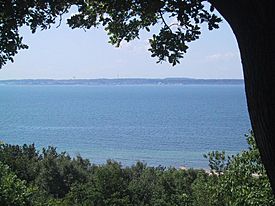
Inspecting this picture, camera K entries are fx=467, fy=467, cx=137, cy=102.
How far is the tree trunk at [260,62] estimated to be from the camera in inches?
74.8

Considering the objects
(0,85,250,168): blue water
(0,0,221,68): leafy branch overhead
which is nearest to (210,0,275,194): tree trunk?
(0,0,221,68): leafy branch overhead

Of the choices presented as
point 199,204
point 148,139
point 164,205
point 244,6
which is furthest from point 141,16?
point 148,139

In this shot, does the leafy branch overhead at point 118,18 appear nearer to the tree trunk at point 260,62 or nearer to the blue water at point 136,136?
the tree trunk at point 260,62

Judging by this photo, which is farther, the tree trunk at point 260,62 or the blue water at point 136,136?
the blue water at point 136,136

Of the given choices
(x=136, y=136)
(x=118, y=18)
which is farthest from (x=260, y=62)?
(x=136, y=136)

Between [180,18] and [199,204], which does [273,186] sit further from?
[199,204]

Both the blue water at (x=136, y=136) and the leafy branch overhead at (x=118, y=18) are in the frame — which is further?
the blue water at (x=136, y=136)

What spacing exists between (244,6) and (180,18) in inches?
23.1

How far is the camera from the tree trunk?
190cm

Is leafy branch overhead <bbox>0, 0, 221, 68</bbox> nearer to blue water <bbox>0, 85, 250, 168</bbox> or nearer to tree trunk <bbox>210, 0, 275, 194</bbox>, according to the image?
tree trunk <bbox>210, 0, 275, 194</bbox>

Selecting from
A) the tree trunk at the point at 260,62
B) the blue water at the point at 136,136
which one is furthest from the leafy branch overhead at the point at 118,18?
the blue water at the point at 136,136

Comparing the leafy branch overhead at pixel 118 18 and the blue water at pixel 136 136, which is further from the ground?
the leafy branch overhead at pixel 118 18

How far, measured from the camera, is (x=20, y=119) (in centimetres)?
8425

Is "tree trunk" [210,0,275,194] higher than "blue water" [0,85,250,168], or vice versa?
"tree trunk" [210,0,275,194]
